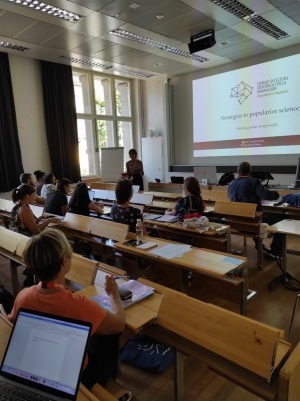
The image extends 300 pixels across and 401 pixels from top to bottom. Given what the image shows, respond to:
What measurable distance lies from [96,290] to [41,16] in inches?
180

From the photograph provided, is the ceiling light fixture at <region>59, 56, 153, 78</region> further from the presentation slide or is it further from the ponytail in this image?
the ponytail

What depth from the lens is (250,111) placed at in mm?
7055

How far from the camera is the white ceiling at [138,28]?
4.33m

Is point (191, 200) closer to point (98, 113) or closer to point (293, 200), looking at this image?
point (293, 200)

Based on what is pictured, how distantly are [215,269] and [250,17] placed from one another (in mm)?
Result: 4745

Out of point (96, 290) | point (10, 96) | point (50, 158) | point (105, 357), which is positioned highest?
point (10, 96)

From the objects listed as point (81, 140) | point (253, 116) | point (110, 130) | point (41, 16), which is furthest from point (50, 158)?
point (253, 116)

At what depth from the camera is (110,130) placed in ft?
29.6

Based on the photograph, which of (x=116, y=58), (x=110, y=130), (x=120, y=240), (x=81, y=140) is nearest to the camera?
(x=120, y=240)

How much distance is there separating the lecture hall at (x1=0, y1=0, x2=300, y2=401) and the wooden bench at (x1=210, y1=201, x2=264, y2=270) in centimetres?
2

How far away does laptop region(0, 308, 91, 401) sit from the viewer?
0.92m

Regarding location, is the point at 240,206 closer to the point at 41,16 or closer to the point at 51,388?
the point at 51,388

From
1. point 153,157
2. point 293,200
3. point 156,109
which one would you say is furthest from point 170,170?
point 293,200

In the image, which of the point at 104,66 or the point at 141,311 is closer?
the point at 141,311
